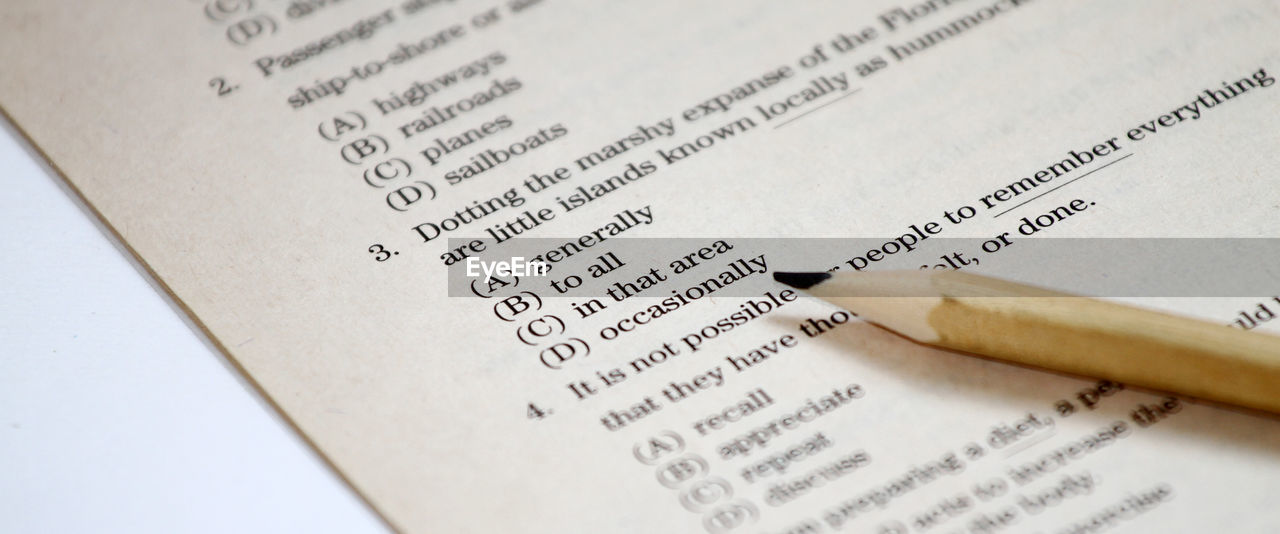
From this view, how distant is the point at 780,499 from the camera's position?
20.2 inches

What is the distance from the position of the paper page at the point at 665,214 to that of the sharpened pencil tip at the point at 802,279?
0.03m

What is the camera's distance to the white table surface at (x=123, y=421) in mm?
537

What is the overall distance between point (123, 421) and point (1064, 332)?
0.49 metres

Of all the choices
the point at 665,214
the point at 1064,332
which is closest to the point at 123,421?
the point at 665,214

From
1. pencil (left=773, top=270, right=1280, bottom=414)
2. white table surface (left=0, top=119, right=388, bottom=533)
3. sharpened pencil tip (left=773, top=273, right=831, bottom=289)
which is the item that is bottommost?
pencil (left=773, top=270, right=1280, bottom=414)

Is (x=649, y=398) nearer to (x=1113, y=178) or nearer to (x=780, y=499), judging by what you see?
(x=780, y=499)

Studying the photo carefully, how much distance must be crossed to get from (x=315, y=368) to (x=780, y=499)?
0.25 meters

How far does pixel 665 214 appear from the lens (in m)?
0.64

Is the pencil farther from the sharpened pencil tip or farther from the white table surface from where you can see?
the white table surface

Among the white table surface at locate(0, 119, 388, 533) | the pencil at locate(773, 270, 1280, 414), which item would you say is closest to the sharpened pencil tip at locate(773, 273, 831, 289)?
the pencil at locate(773, 270, 1280, 414)

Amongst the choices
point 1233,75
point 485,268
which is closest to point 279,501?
point 485,268

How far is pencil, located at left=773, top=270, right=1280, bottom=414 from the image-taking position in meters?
0.51

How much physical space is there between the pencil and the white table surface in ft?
0.91

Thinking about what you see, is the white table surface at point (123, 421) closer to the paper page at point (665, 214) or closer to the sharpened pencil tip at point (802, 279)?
the paper page at point (665, 214)
